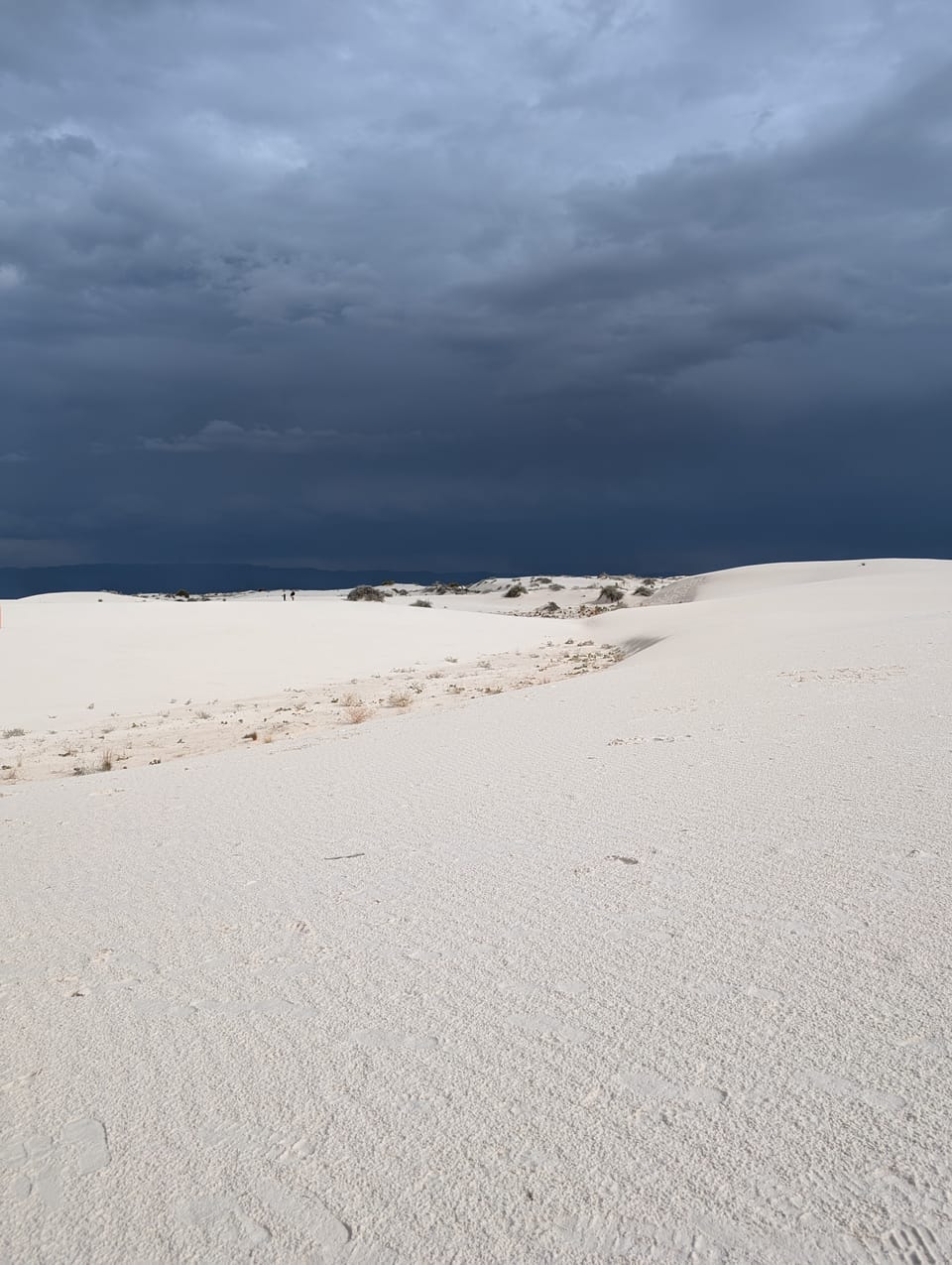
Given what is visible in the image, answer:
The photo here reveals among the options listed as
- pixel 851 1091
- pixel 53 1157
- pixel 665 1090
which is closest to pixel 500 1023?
pixel 665 1090

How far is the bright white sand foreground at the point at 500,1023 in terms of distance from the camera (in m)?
1.94

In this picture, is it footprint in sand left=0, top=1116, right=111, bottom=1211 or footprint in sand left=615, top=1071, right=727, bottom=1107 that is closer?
footprint in sand left=0, top=1116, right=111, bottom=1211

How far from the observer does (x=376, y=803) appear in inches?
239

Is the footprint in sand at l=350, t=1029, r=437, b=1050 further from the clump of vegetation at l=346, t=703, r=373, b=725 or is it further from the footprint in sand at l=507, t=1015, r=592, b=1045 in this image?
the clump of vegetation at l=346, t=703, r=373, b=725

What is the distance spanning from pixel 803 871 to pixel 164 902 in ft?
10.3

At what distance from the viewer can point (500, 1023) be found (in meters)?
2.76

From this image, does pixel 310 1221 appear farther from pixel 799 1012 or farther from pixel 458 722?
pixel 458 722

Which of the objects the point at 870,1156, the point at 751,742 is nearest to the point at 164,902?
the point at 870,1156

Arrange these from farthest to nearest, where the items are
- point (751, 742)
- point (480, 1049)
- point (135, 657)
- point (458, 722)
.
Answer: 1. point (135, 657)
2. point (458, 722)
3. point (751, 742)
4. point (480, 1049)

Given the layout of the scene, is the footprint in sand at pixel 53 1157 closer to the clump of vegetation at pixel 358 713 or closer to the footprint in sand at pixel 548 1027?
the footprint in sand at pixel 548 1027

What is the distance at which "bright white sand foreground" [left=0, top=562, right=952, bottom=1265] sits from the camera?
1941 millimetres

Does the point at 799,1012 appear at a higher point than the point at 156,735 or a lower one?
higher

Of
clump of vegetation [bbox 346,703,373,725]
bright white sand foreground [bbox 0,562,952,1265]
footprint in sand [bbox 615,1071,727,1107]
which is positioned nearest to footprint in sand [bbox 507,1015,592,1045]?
bright white sand foreground [bbox 0,562,952,1265]

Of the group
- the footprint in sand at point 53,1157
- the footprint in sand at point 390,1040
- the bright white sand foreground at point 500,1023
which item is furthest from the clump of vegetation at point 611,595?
the footprint in sand at point 53,1157
